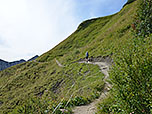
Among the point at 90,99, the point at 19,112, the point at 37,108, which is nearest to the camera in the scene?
the point at 19,112

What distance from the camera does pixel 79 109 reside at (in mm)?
6387

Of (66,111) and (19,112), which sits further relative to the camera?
(66,111)

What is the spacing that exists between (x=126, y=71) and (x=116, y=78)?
17.3 inches

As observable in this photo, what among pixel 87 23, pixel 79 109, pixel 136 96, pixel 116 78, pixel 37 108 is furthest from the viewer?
pixel 87 23

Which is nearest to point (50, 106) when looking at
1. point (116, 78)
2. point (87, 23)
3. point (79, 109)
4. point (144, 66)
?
point (79, 109)

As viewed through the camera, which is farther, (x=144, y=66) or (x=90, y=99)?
(x=90, y=99)

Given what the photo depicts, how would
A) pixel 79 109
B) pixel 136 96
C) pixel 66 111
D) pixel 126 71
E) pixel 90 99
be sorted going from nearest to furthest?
pixel 136 96 < pixel 126 71 < pixel 66 111 < pixel 79 109 < pixel 90 99

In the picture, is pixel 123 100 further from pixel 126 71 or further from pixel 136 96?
pixel 126 71

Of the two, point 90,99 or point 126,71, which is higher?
point 126,71

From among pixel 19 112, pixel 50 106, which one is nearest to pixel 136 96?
pixel 19 112

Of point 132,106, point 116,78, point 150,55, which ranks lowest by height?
point 132,106

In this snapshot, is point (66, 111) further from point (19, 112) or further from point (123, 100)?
point (123, 100)

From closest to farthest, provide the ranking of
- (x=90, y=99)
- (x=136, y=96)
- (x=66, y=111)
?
(x=136, y=96)
(x=66, y=111)
(x=90, y=99)

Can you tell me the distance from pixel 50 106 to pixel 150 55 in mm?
4843
